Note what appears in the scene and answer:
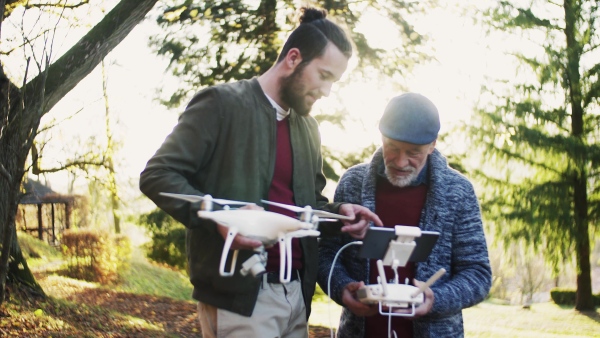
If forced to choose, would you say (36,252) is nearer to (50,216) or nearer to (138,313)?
(138,313)

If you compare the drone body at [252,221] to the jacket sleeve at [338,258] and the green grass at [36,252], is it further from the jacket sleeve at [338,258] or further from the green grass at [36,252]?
the green grass at [36,252]

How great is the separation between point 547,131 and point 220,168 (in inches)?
610

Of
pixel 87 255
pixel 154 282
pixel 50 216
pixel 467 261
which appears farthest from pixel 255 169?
pixel 50 216

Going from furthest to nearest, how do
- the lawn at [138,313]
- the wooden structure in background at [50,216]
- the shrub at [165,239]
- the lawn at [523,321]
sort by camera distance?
the wooden structure in background at [50,216] < the shrub at [165,239] < the lawn at [523,321] < the lawn at [138,313]

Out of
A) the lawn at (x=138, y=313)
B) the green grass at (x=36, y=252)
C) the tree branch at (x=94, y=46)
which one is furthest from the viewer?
the green grass at (x=36, y=252)

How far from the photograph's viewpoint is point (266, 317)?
270 cm

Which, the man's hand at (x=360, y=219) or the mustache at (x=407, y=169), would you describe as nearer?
the man's hand at (x=360, y=219)

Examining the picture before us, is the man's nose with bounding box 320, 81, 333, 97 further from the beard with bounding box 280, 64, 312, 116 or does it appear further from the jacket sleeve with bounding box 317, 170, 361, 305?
the jacket sleeve with bounding box 317, 170, 361, 305

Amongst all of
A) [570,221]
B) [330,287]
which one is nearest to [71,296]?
[330,287]

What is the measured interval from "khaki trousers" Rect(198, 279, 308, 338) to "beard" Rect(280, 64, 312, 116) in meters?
0.67

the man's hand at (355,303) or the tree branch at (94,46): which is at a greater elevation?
the tree branch at (94,46)

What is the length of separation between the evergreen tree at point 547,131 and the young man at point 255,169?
46.1 ft

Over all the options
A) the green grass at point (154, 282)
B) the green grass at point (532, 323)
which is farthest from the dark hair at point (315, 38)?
the green grass at point (154, 282)

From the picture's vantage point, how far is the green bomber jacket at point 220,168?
2.58 meters
